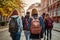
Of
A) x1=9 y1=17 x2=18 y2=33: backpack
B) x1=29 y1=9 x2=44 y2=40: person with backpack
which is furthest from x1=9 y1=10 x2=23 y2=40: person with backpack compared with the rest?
x1=29 y1=9 x2=44 y2=40: person with backpack

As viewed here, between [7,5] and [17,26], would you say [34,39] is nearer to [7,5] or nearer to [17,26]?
[17,26]

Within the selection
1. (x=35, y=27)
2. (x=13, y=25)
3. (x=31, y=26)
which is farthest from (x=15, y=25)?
(x=35, y=27)

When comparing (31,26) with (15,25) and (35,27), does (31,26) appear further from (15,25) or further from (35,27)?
(15,25)

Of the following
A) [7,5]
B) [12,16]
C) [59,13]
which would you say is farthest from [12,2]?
[12,16]

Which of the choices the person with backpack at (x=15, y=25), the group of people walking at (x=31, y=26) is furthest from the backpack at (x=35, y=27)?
the person with backpack at (x=15, y=25)

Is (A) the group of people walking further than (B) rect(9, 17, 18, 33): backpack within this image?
No

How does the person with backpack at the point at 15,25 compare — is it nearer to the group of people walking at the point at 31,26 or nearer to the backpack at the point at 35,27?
the group of people walking at the point at 31,26

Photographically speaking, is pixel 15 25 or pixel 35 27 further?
pixel 15 25

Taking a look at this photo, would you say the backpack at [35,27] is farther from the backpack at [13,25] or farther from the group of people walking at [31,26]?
the backpack at [13,25]

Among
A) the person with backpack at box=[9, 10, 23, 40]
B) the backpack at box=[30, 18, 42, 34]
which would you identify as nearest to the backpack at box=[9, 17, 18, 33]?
the person with backpack at box=[9, 10, 23, 40]

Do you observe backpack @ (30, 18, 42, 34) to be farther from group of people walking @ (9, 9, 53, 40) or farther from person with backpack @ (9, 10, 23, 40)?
person with backpack @ (9, 10, 23, 40)

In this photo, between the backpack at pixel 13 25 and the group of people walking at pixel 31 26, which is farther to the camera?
the backpack at pixel 13 25

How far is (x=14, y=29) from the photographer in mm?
10422

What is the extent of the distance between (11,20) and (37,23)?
1566 millimetres
